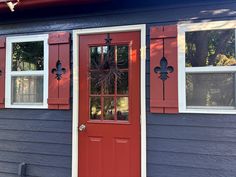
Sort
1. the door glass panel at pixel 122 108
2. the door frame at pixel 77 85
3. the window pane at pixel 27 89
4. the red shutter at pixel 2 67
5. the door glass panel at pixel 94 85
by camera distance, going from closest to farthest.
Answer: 1. the door frame at pixel 77 85
2. the door glass panel at pixel 122 108
3. the door glass panel at pixel 94 85
4. the window pane at pixel 27 89
5. the red shutter at pixel 2 67

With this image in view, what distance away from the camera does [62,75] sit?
3576 millimetres

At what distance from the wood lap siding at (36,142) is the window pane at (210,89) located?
154cm

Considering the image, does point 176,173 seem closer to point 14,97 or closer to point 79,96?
point 79,96

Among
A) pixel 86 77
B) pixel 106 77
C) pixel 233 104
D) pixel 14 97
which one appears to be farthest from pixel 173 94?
pixel 14 97

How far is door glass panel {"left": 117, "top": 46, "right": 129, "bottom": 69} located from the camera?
11.1 ft

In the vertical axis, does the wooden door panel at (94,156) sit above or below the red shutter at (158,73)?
below

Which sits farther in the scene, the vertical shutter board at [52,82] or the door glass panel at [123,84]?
the vertical shutter board at [52,82]

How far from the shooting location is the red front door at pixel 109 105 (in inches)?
131

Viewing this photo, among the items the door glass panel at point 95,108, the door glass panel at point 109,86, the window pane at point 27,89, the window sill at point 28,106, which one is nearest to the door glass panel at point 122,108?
the door glass panel at point 109,86

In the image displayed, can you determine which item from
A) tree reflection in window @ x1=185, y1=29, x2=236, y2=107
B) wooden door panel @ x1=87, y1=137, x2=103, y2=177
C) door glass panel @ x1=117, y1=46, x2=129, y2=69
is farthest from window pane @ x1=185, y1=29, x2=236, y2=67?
wooden door panel @ x1=87, y1=137, x2=103, y2=177

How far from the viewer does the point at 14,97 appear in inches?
153

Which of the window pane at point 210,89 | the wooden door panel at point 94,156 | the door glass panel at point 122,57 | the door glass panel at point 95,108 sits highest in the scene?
the door glass panel at point 122,57

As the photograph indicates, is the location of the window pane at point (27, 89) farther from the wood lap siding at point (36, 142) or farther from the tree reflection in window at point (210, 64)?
the tree reflection in window at point (210, 64)

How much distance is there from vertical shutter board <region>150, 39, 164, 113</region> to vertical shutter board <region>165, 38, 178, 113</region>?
0.24 feet
